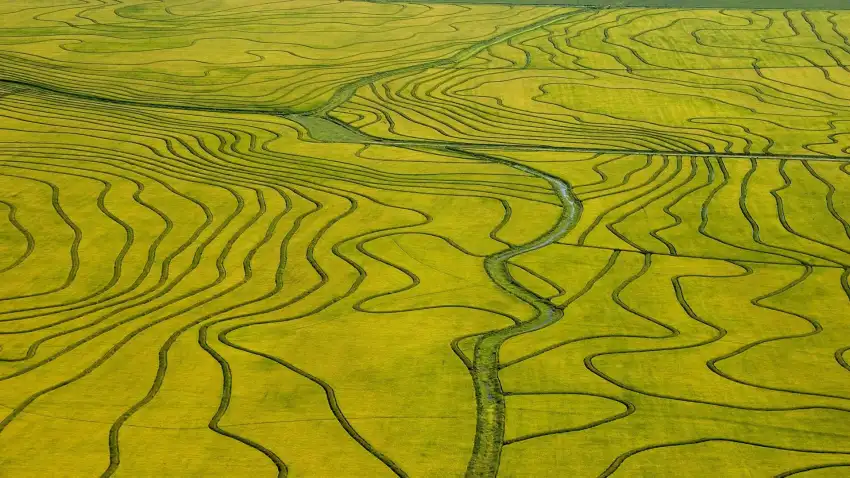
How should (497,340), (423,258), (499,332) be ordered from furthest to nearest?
(423,258) < (499,332) < (497,340)

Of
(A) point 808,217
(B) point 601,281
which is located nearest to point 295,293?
(B) point 601,281

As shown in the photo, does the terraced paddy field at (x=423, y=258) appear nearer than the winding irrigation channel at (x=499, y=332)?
No

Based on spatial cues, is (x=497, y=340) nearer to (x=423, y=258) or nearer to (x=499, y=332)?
(x=499, y=332)

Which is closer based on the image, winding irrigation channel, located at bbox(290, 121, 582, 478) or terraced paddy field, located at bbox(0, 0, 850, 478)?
winding irrigation channel, located at bbox(290, 121, 582, 478)

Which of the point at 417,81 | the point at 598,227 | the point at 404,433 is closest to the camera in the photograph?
the point at 404,433

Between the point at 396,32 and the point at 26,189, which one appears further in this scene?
the point at 396,32

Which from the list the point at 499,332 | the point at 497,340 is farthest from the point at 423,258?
the point at 497,340

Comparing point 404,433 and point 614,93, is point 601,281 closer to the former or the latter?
point 404,433

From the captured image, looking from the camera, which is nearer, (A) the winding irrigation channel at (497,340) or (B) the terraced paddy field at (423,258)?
(A) the winding irrigation channel at (497,340)
